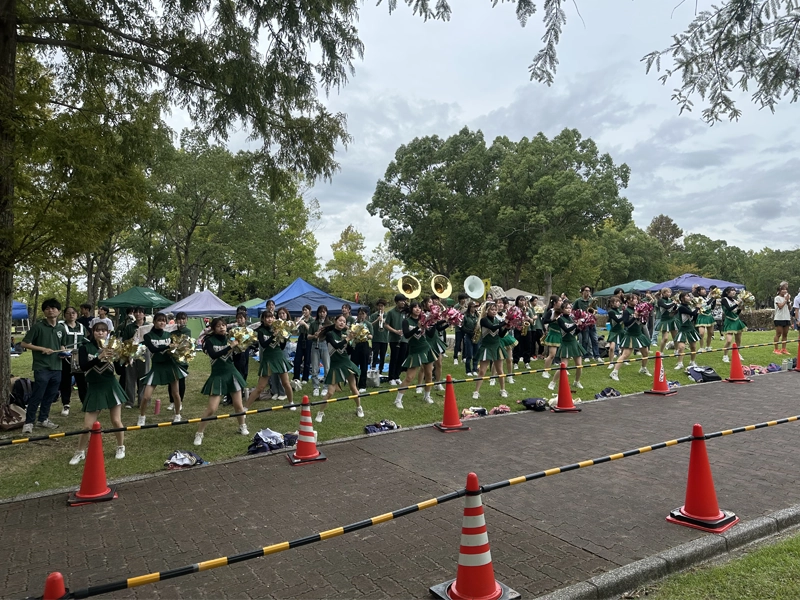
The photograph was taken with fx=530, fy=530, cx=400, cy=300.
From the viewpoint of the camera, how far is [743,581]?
3785 millimetres

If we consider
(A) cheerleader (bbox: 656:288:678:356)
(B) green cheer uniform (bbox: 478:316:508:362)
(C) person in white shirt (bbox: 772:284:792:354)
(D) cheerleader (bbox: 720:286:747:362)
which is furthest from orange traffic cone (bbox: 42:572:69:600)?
(C) person in white shirt (bbox: 772:284:792:354)

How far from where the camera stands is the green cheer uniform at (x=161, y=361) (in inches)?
322

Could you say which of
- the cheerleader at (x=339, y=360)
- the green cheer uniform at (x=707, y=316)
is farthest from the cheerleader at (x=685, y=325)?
the cheerleader at (x=339, y=360)

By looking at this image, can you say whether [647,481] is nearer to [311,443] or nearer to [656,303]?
[311,443]

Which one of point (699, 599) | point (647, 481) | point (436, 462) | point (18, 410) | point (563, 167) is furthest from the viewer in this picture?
point (563, 167)

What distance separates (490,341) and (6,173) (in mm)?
8464

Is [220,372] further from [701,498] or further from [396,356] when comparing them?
[701,498]

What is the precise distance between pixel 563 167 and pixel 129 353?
34.3 meters

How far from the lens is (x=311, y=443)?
6.96m

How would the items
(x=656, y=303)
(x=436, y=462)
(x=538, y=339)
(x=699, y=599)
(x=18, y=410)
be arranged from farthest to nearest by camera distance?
(x=538, y=339) → (x=656, y=303) → (x=18, y=410) → (x=436, y=462) → (x=699, y=599)

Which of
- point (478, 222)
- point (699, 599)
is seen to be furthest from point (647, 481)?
point (478, 222)

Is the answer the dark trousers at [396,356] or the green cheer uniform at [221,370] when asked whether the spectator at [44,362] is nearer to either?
the green cheer uniform at [221,370]

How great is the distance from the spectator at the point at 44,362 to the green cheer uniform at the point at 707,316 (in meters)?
14.9

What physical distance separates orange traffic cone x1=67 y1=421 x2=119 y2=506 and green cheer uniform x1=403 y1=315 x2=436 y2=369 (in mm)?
5692
